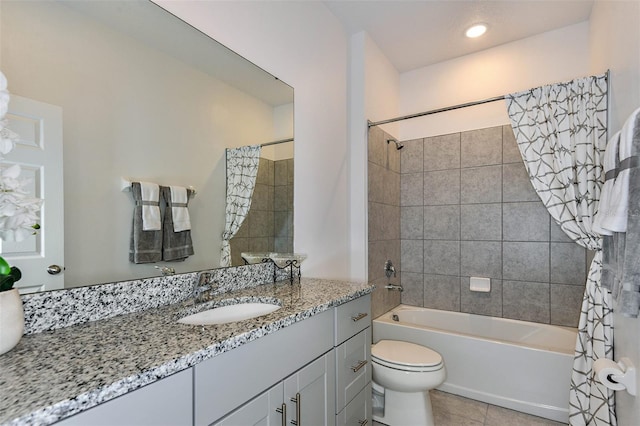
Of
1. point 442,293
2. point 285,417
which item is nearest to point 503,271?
point 442,293

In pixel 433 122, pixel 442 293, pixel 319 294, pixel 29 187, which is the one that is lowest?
pixel 442 293

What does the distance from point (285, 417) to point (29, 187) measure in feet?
3.36

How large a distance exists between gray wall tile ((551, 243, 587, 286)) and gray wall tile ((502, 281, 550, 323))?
13 centimetres

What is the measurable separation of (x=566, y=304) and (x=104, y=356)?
3.05 metres

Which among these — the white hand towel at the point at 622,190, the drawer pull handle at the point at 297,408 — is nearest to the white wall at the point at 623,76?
the white hand towel at the point at 622,190

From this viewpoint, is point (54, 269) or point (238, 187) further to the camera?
point (238, 187)

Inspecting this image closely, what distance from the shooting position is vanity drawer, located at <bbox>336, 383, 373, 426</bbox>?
1.35 m

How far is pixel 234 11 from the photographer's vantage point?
4.88ft

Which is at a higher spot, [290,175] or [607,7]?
[607,7]

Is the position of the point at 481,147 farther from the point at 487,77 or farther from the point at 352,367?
the point at 352,367

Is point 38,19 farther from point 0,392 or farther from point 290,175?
point 290,175

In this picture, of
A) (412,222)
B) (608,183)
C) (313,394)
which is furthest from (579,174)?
(313,394)

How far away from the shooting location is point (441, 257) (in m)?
2.97

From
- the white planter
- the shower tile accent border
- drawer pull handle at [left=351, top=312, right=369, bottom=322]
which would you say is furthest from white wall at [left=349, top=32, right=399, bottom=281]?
the white planter
